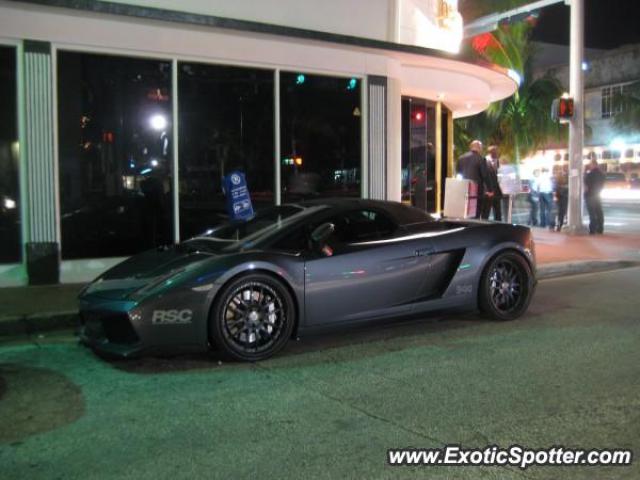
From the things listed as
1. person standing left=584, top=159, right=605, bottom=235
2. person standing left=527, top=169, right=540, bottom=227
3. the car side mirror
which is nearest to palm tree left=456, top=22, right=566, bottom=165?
person standing left=527, top=169, right=540, bottom=227

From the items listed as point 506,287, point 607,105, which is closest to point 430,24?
point 506,287

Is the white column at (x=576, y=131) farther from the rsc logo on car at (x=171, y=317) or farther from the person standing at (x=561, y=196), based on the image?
the rsc logo on car at (x=171, y=317)

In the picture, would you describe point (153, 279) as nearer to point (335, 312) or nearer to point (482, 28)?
point (335, 312)

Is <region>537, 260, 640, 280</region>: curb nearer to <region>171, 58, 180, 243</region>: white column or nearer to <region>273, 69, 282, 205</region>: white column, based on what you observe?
<region>273, 69, 282, 205</region>: white column

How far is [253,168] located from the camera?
426 inches

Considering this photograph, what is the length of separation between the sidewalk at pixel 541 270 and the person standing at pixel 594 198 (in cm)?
38

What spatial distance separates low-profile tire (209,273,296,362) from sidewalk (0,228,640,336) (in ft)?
8.84

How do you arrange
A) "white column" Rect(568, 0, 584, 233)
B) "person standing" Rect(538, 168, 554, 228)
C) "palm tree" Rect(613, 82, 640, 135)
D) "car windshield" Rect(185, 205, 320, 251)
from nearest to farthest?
"car windshield" Rect(185, 205, 320, 251) → "white column" Rect(568, 0, 584, 233) → "person standing" Rect(538, 168, 554, 228) → "palm tree" Rect(613, 82, 640, 135)

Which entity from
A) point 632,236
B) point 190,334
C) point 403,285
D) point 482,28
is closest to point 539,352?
point 403,285

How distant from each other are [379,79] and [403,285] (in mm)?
6489

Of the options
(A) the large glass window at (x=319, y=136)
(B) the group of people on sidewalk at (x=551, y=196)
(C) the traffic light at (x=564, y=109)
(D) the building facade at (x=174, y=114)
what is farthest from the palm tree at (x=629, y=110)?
(A) the large glass window at (x=319, y=136)

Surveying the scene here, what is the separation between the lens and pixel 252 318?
560 centimetres

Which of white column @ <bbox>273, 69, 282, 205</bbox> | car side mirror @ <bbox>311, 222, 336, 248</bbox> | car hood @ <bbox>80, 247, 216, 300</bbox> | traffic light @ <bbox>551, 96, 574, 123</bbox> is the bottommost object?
car hood @ <bbox>80, 247, 216, 300</bbox>

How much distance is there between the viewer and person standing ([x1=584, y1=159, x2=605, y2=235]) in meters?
15.9
